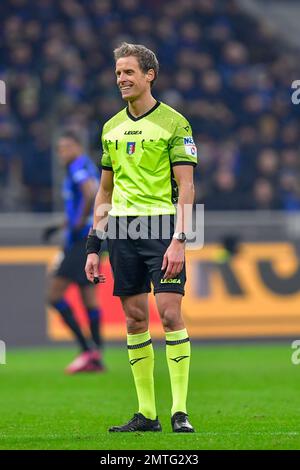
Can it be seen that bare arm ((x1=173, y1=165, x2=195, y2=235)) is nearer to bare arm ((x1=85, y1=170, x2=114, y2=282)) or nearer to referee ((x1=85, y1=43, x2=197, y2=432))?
referee ((x1=85, y1=43, x2=197, y2=432))

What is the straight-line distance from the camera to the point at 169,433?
7.06m

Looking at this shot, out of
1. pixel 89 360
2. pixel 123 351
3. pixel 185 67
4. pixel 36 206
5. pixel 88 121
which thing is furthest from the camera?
pixel 185 67

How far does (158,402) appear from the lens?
376 inches

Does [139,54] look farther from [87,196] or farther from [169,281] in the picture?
[87,196]

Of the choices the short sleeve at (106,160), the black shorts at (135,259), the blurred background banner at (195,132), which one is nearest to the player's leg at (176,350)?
the black shorts at (135,259)

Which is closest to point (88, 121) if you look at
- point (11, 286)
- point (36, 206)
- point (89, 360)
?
point (36, 206)

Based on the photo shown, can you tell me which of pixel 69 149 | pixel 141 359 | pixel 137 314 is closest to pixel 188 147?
pixel 137 314

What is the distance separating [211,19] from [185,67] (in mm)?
2639

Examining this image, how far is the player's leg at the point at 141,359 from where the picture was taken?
23.9ft

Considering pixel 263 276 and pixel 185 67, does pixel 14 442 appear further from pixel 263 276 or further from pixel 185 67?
pixel 185 67

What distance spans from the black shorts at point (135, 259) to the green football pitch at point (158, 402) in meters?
0.94

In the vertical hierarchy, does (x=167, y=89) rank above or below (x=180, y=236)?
above

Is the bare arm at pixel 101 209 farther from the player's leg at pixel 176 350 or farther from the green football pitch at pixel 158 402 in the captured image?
the green football pitch at pixel 158 402

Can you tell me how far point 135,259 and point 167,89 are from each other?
1298cm
